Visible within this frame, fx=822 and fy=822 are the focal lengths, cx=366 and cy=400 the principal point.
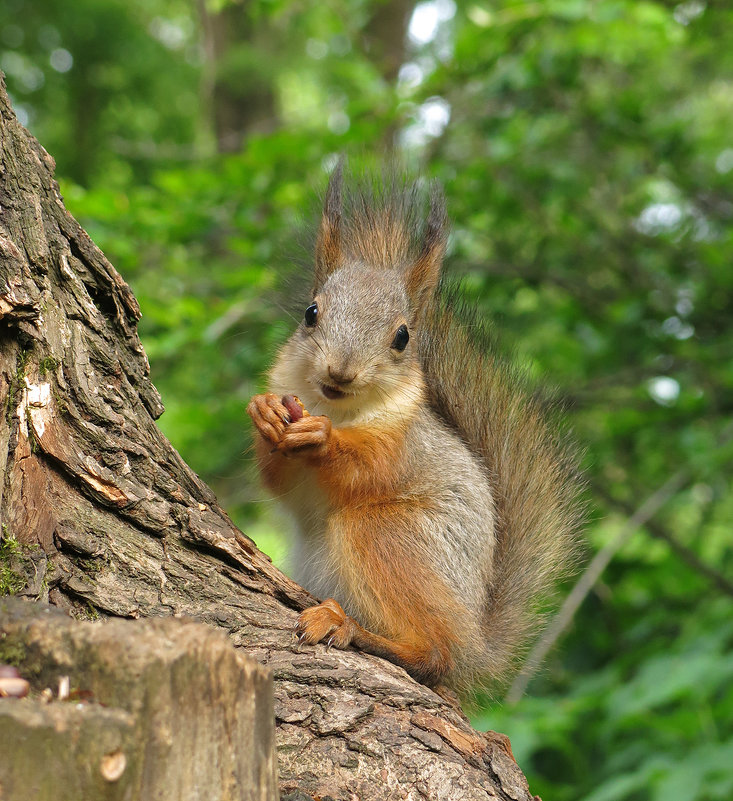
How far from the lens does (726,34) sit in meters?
3.70

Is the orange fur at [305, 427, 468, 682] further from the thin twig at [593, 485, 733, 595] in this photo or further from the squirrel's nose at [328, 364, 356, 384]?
the thin twig at [593, 485, 733, 595]

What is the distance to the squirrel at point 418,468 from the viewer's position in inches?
78.0

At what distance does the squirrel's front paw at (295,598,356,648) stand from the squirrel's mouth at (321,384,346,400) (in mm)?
608

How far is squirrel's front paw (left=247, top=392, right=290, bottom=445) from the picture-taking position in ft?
6.42

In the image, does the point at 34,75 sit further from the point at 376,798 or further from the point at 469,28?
the point at 376,798

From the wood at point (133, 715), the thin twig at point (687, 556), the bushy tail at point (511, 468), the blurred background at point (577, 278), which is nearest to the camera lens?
the wood at point (133, 715)

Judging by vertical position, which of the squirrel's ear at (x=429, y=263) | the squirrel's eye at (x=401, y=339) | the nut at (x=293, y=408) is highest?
the squirrel's ear at (x=429, y=263)

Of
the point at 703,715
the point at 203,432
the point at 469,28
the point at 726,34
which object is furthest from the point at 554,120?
the point at 703,715

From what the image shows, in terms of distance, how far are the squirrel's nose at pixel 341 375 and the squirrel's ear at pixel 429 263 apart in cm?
45

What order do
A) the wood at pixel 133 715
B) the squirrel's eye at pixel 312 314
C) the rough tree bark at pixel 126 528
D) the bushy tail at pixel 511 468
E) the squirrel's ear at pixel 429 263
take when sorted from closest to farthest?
the wood at pixel 133 715
the rough tree bark at pixel 126 528
the bushy tail at pixel 511 468
the squirrel's eye at pixel 312 314
the squirrel's ear at pixel 429 263

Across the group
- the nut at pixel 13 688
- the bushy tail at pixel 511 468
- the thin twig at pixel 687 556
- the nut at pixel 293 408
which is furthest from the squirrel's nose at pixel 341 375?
the thin twig at pixel 687 556

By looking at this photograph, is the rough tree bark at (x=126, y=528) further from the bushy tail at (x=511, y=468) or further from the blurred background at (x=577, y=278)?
the blurred background at (x=577, y=278)

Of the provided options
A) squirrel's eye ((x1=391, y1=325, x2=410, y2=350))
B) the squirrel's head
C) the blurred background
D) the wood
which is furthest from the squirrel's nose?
the wood

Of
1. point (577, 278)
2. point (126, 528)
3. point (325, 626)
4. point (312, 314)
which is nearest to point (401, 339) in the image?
point (312, 314)
